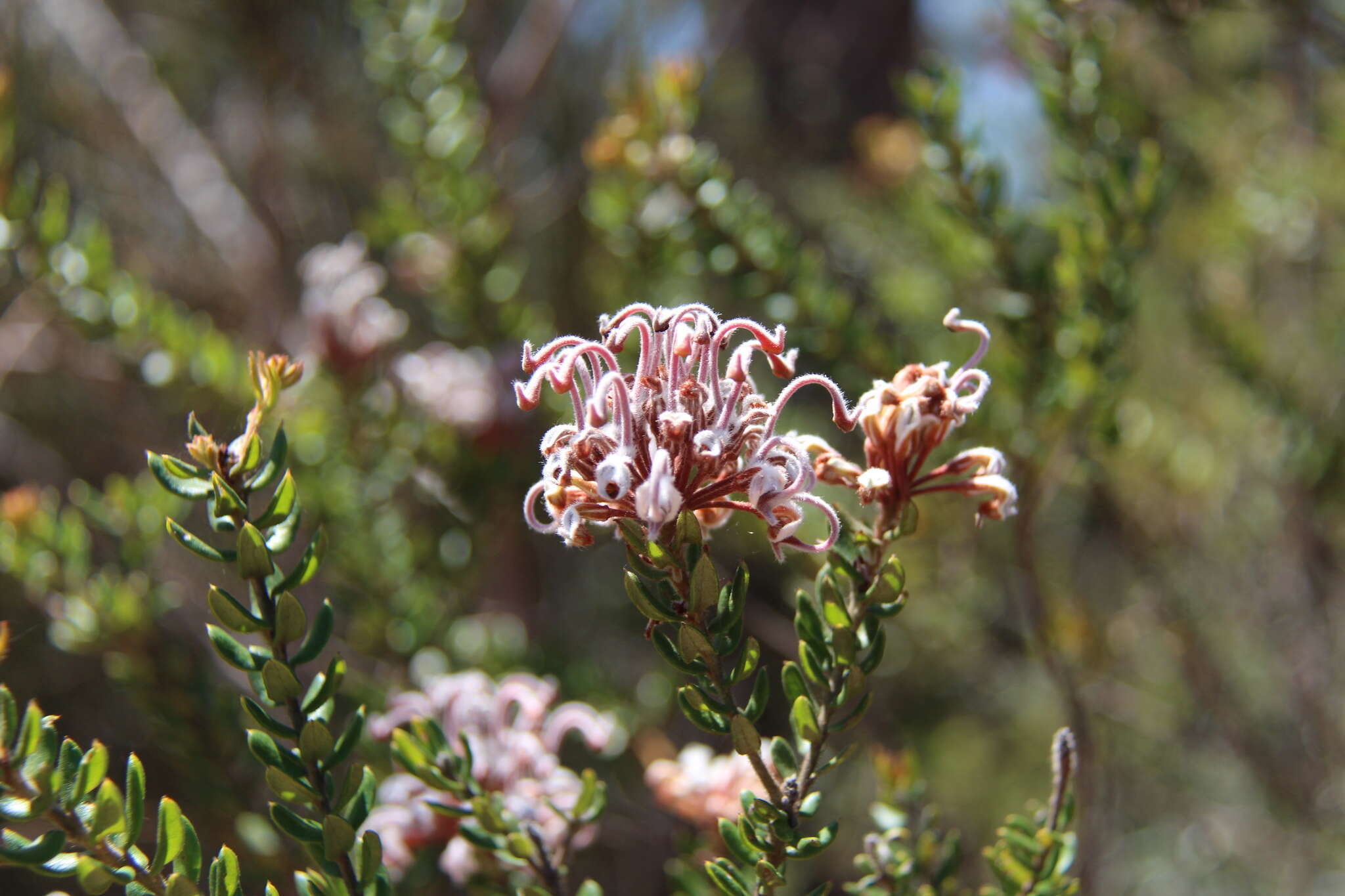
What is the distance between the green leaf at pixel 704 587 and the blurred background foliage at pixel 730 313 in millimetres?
82

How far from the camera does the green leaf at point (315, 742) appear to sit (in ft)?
2.06

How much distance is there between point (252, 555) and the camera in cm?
60

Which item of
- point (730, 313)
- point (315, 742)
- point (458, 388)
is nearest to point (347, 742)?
point (315, 742)

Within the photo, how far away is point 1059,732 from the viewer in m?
0.64

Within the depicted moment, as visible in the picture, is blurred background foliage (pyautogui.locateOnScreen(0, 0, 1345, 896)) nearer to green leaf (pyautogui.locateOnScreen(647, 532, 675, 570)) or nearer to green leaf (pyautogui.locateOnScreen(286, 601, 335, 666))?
green leaf (pyautogui.locateOnScreen(647, 532, 675, 570))

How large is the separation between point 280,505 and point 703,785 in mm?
522

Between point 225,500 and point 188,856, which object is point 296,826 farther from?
point 225,500

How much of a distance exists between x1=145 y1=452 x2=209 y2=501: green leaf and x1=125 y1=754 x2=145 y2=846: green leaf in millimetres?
163

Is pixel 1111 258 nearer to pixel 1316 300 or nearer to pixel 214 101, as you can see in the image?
pixel 1316 300

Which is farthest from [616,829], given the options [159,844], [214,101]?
[214,101]

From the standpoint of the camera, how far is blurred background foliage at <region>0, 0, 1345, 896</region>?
1.17m

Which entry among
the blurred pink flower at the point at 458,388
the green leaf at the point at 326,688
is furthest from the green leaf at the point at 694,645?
the blurred pink flower at the point at 458,388

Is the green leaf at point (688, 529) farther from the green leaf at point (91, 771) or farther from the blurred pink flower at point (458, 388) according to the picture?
the blurred pink flower at point (458, 388)

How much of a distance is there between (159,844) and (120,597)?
62 centimetres
